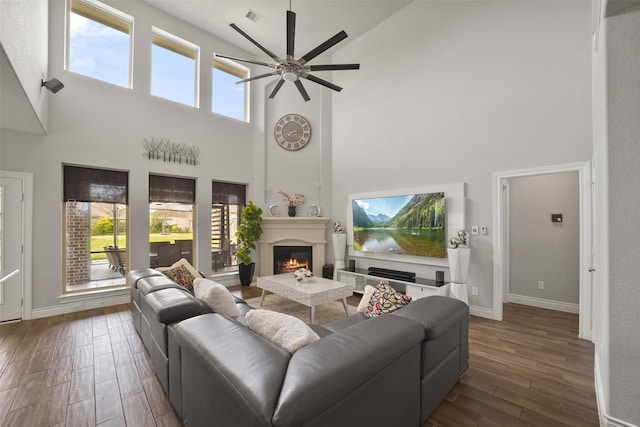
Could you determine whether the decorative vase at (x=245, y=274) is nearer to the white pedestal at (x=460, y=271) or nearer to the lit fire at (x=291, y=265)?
the lit fire at (x=291, y=265)

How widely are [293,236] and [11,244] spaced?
4147 millimetres

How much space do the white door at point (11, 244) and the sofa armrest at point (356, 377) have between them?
459cm

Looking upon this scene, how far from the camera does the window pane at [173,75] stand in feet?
16.6

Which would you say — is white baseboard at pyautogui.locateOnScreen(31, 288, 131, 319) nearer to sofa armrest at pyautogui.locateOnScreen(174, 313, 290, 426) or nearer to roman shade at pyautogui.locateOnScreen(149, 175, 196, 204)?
roman shade at pyautogui.locateOnScreen(149, 175, 196, 204)

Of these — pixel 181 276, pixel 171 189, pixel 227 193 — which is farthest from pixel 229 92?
pixel 181 276

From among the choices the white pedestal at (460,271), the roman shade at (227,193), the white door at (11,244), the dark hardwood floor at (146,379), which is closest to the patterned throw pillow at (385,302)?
the dark hardwood floor at (146,379)

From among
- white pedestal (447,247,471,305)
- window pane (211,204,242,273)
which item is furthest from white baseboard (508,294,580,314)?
window pane (211,204,242,273)

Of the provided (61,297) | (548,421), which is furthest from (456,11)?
(61,297)

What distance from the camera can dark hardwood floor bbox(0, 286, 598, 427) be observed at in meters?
1.88

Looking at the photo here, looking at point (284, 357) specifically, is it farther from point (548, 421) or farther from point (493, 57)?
point (493, 57)

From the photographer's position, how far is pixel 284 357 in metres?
1.26

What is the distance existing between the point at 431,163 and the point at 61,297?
589 cm

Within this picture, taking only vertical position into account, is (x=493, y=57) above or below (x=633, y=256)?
above

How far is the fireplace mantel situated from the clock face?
5.37ft
